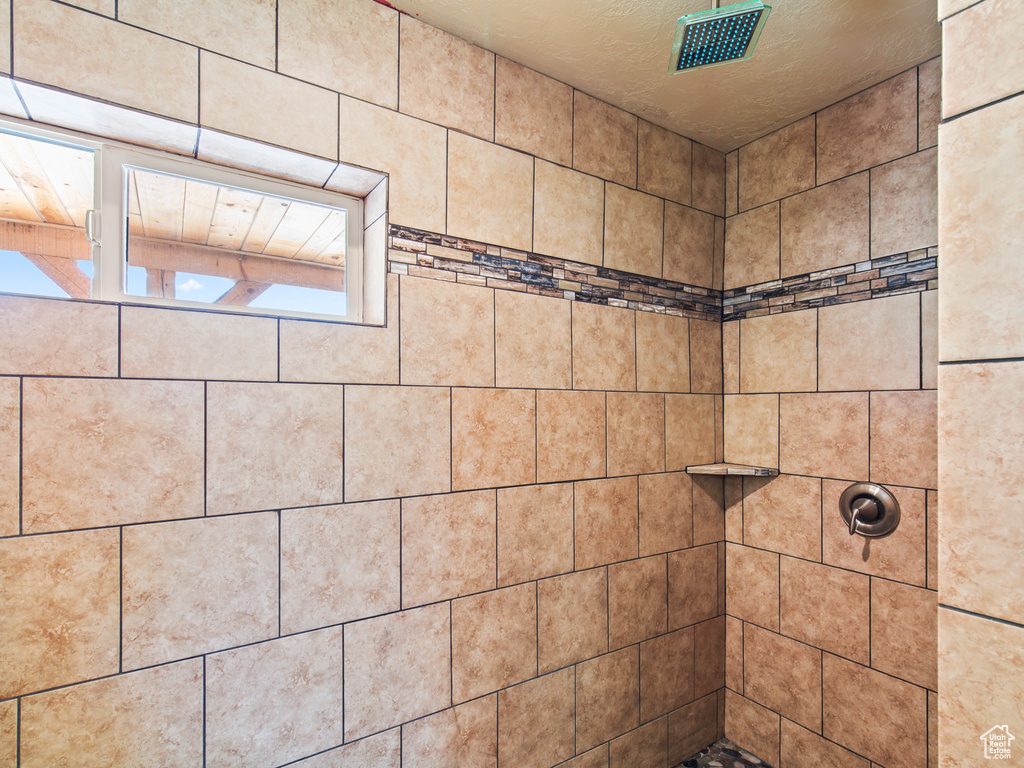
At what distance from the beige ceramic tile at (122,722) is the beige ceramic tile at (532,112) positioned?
5.71 ft

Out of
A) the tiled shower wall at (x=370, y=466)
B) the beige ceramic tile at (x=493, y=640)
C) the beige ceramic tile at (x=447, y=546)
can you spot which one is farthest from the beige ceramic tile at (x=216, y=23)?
the beige ceramic tile at (x=493, y=640)

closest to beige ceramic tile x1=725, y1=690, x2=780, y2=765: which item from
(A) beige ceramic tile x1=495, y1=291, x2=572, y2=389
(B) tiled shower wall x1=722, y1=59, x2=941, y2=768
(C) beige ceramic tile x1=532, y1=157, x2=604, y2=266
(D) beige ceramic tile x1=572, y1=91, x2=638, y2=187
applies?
(B) tiled shower wall x1=722, y1=59, x2=941, y2=768

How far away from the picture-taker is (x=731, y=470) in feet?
6.75

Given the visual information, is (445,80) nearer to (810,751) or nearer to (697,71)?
(697,71)

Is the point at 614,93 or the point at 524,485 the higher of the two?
the point at 614,93

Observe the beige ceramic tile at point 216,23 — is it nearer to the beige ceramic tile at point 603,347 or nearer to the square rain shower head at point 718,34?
the square rain shower head at point 718,34

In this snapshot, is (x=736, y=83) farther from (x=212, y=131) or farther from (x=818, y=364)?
(x=212, y=131)

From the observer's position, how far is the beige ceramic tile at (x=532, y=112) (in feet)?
5.54

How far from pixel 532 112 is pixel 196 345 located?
1280mm

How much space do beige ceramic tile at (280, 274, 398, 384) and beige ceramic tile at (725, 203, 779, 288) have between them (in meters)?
1.55

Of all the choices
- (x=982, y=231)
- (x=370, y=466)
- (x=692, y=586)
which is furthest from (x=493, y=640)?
(x=982, y=231)

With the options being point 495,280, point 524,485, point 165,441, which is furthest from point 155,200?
point 524,485

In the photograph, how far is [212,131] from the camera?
126 centimetres

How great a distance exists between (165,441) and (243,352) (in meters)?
0.27
